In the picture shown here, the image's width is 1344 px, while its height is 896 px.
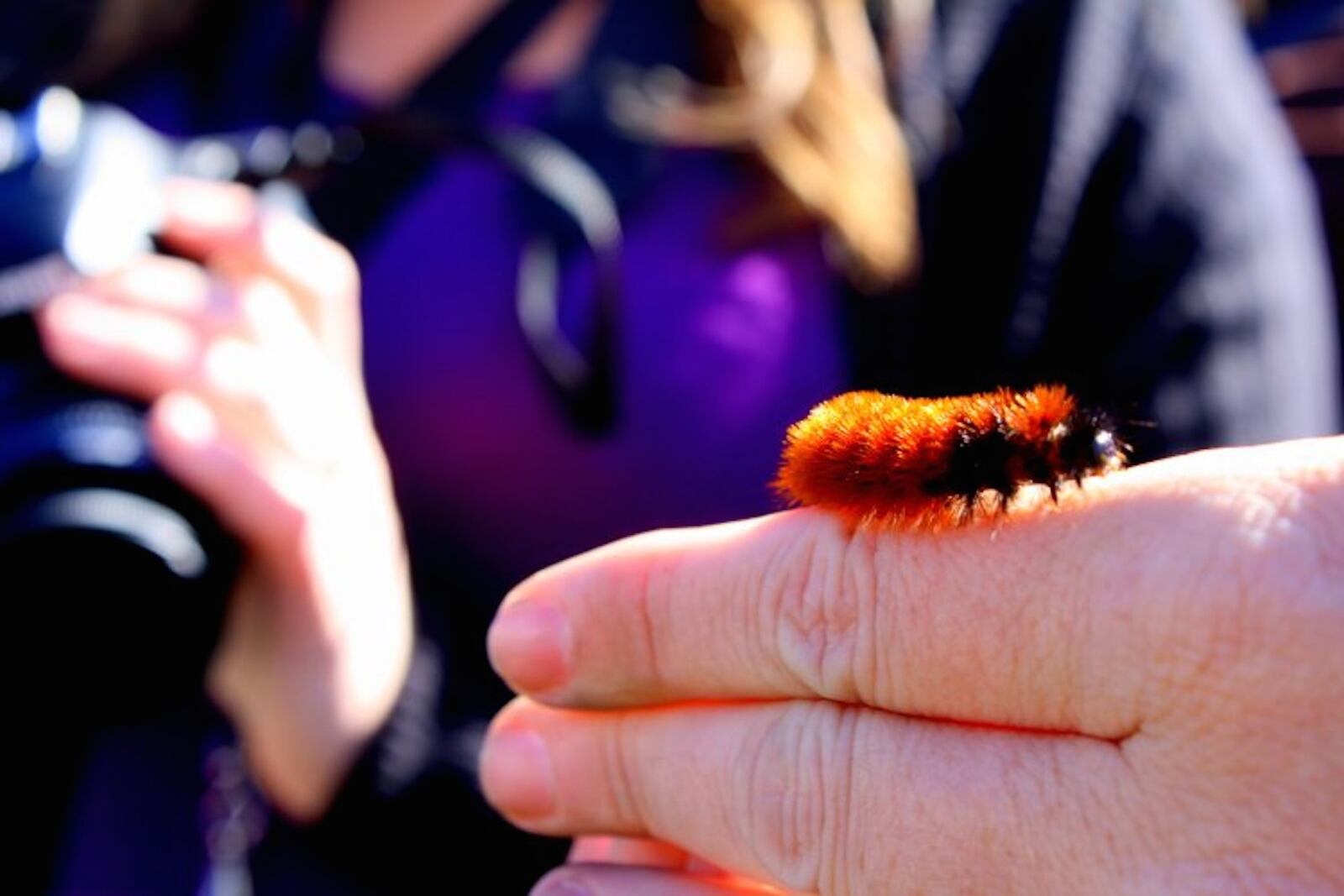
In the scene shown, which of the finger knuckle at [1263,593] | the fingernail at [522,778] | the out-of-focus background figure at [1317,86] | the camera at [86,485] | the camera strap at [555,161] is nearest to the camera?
the finger knuckle at [1263,593]

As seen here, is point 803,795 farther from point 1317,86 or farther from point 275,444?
point 1317,86

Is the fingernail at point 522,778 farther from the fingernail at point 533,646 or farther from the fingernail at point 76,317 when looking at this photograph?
the fingernail at point 76,317

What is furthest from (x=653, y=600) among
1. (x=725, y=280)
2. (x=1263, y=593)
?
(x=725, y=280)

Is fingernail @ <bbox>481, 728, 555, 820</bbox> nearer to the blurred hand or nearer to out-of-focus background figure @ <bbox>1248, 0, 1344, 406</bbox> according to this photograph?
the blurred hand

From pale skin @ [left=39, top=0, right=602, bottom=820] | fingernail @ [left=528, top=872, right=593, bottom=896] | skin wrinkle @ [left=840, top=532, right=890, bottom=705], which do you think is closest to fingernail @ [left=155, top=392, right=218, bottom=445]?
pale skin @ [left=39, top=0, right=602, bottom=820]

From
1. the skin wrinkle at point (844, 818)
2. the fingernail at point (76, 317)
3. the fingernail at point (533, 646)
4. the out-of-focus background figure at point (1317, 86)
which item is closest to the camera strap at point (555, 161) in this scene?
the fingernail at point (76, 317)
